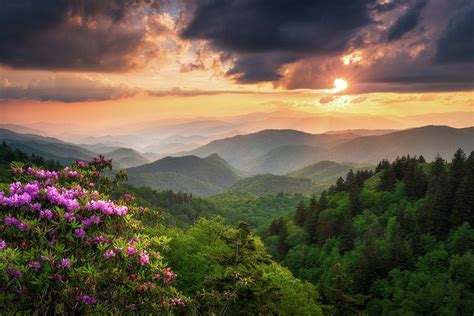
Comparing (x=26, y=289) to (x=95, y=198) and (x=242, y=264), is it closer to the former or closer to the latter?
(x=95, y=198)

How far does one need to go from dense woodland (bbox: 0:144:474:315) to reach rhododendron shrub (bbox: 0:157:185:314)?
9.90m

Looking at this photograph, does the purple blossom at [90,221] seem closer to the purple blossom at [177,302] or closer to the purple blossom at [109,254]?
the purple blossom at [109,254]

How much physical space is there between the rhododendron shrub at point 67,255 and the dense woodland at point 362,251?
32.5 ft

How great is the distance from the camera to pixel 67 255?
1212cm

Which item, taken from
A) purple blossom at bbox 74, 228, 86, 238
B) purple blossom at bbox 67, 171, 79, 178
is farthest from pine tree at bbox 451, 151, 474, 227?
purple blossom at bbox 74, 228, 86, 238

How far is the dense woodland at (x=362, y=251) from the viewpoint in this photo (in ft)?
163

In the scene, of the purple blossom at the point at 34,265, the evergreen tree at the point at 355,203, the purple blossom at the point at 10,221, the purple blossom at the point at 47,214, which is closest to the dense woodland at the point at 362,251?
the evergreen tree at the point at 355,203

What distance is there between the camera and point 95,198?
44.9 ft

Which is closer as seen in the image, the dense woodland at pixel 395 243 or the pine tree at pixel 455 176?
the dense woodland at pixel 395 243

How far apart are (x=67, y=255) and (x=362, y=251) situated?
96.4m

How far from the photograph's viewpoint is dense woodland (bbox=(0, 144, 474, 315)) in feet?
163

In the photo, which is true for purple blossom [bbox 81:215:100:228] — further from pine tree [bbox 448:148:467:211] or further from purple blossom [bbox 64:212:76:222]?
pine tree [bbox 448:148:467:211]

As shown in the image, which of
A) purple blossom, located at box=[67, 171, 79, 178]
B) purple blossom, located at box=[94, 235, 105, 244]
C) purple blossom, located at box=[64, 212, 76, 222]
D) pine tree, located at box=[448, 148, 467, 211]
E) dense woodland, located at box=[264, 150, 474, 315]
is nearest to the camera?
purple blossom, located at box=[64, 212, 76, 222]

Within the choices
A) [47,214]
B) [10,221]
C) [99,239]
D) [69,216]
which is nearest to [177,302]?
[99,239]
